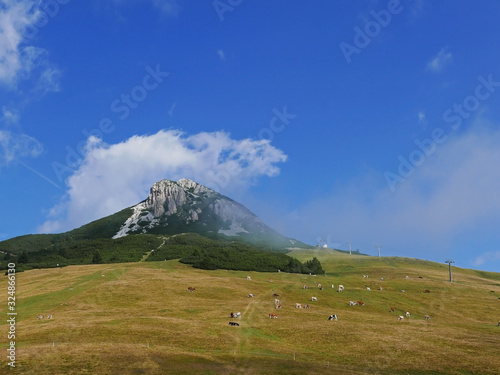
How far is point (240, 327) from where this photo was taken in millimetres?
64625

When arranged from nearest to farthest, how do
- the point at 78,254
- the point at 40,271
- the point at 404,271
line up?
1. the point at 40,271
2. the point at 404,271
3. the point at 78,254

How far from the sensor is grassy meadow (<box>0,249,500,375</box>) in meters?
45.3

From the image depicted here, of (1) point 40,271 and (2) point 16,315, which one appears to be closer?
(2) point 16,315

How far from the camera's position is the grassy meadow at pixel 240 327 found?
4534cm

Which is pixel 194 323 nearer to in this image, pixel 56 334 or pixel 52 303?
pixel 56 334

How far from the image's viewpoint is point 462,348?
54.4 metres

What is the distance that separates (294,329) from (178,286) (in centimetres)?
4869

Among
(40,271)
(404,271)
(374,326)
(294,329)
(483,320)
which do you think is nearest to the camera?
(294,329)

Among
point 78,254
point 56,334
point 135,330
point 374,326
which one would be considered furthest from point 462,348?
point 78,254

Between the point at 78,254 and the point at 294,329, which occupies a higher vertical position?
the point at 78,254

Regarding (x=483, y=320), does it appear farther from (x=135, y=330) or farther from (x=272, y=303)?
(x=135, y=330)

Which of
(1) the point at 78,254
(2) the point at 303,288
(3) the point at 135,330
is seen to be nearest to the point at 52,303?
(3) the point at 135,330

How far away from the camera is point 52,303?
83.4 meters

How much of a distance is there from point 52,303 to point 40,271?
61.5 metres
